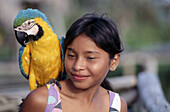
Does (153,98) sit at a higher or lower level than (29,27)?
lower

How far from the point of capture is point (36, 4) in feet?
25.9

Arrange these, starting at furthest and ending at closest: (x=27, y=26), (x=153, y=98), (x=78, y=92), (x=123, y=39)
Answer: (x=123, y=39), (x=153, y=98), (x=27, y=26), (x=78, y=92)

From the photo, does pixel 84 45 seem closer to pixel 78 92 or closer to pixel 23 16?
pixel 78 92

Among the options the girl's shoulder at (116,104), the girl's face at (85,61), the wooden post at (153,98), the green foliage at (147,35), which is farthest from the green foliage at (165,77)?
the green foliage at (147,35)

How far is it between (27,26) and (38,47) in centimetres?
14

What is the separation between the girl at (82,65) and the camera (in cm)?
106

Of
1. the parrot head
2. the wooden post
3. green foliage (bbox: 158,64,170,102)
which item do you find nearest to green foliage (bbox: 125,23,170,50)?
green foliage (bbox: 158,64,170,102)

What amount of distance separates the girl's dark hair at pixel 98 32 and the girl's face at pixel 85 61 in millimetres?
21

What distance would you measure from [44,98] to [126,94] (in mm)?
1894

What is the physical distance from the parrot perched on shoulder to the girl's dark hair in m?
0.24

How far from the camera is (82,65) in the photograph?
1058 millimetres

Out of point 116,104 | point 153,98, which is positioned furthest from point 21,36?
point 153,98

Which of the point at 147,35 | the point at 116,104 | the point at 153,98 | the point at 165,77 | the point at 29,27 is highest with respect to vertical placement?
the point at 29,27

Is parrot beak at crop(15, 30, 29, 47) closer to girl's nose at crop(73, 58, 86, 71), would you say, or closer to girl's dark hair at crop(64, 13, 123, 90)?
girl's dark hair at crop(64, 13, 123, 90)
